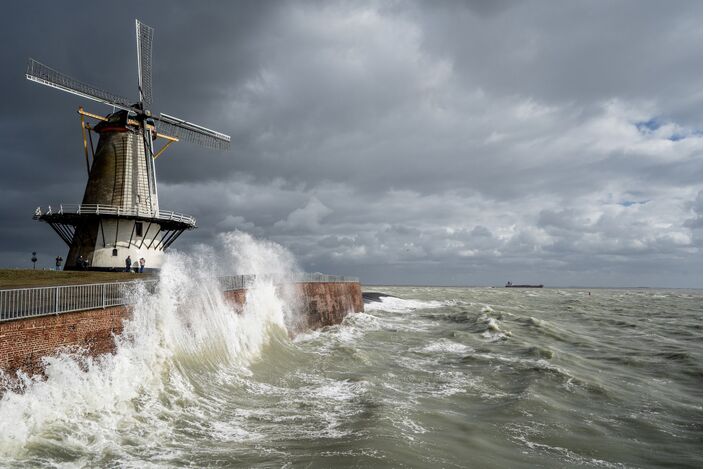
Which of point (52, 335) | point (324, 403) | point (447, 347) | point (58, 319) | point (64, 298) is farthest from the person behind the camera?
point (447, 347)

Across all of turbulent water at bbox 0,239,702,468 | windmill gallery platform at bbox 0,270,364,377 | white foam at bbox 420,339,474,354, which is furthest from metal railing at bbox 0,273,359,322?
white foam at bbox 420,339,474,354

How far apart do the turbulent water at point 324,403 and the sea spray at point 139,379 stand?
0.04 m

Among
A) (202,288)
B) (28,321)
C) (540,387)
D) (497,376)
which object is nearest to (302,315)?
(202,288)

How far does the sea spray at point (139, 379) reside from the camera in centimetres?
887

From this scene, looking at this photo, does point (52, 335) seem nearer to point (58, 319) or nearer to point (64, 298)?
point (58, 319)

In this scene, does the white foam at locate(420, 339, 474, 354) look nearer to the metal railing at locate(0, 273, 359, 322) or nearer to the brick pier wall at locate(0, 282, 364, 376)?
the metal railing at locate(0, 273, 359, 322)

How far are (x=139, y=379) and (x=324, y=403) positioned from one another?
5.35 meters

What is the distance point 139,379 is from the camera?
12.2m

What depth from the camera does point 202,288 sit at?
18156 mm

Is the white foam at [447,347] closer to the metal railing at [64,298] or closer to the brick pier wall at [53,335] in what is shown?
the metal railing at [64,298]

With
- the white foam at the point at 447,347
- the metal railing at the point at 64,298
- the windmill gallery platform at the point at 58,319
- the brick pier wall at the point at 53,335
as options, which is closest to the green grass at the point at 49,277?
the windmill gallery platform at the point at 58,319

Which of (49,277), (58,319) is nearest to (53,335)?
(58,319)

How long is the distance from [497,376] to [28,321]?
48.9 ft

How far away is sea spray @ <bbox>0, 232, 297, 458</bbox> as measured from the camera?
887 centimetres
